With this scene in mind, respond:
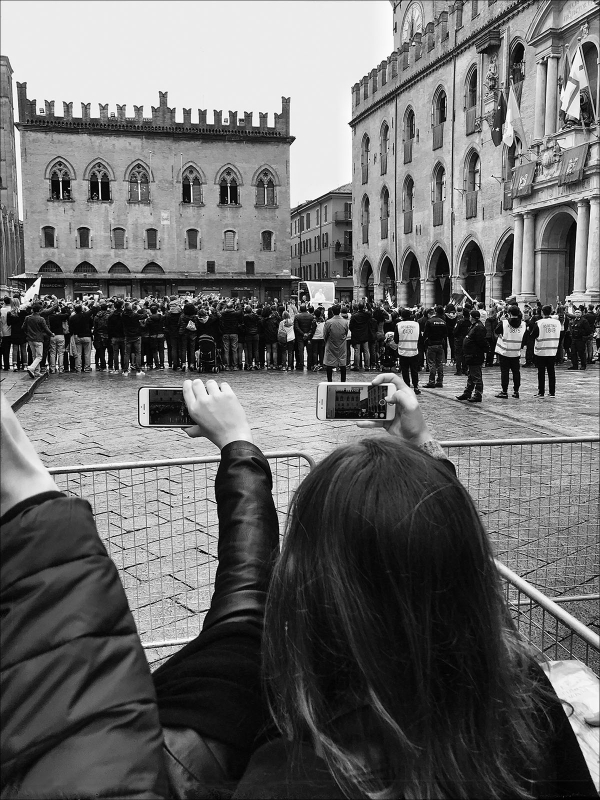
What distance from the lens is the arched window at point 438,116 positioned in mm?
34000

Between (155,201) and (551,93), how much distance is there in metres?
25.2

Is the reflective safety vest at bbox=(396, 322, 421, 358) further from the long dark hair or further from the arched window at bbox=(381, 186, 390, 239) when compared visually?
the arched window at bbox=(381, 186, 390, 239)

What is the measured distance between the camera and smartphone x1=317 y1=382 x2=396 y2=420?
1.92m

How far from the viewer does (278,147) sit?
45781 millimetres

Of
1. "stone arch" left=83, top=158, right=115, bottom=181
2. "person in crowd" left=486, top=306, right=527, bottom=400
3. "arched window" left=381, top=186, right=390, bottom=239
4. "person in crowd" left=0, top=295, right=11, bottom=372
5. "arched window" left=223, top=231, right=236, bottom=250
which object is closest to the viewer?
"person in crowd" left=486, top=306, right=527, bottom=400

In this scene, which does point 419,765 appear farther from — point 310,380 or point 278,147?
point 278,147

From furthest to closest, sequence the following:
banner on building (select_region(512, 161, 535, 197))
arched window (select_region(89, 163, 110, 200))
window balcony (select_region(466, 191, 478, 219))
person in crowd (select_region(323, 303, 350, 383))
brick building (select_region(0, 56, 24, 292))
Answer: brick building (select_region(0, 56, 24, 292)) → arched window (select_region(89, 163, 110, 200)) → window balcony (select_region(466, 191, 478, 219)) → banner on building (select_region(512, 161, 535, 197)) → person in crowd (select_region(323, 303, 350, 383))

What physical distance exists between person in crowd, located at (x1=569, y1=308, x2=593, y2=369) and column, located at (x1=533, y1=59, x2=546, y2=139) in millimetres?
11283

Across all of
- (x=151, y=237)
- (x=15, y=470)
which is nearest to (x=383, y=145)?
(x=151, y=237)

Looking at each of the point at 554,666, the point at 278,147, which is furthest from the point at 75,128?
the point at 554,666

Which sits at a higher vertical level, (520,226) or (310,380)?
(520,226)

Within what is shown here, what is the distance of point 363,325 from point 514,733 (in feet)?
50.6

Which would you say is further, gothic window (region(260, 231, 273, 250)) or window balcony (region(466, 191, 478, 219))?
gothic window (region(260, 231, 273, 250))

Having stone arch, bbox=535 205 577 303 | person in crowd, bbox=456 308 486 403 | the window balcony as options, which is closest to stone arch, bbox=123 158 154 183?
Answer: the window balcony
